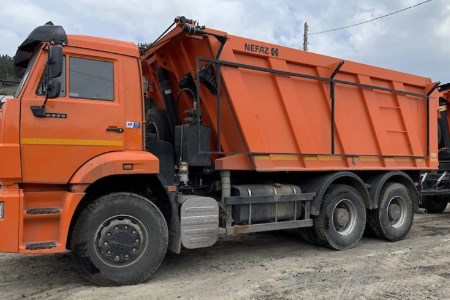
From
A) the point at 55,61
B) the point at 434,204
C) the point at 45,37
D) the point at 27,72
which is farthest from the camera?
the point at 434,204

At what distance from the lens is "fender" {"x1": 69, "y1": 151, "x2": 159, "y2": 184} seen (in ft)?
15.6

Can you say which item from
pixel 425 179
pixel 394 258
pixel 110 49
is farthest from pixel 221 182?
pixel 425 179

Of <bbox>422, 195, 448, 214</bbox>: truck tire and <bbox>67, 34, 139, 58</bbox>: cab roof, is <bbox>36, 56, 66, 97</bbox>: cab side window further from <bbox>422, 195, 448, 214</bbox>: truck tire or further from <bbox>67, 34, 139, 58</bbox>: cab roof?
<bbox>422, 195, 448, 214</bbox>: truck tire

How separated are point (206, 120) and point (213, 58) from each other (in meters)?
0.94

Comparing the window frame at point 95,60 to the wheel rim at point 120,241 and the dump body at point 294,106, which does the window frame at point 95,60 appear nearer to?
the dump body at point 294,106

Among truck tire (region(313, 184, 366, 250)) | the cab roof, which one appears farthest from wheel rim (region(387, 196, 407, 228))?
the cab roof

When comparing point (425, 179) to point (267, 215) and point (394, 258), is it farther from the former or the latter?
point (267, 215)

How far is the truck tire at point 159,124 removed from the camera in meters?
6.52

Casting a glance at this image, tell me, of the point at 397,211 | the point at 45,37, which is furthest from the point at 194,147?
the point at 397,211

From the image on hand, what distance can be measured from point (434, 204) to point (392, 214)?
443 cm

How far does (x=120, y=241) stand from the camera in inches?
194

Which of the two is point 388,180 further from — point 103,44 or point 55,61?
point 55,61

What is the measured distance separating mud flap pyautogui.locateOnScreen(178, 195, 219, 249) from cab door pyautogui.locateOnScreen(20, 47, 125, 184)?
3.80 feet

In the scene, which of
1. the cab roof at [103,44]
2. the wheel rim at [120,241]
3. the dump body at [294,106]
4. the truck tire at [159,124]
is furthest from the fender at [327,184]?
the cab roof at [103,44]
